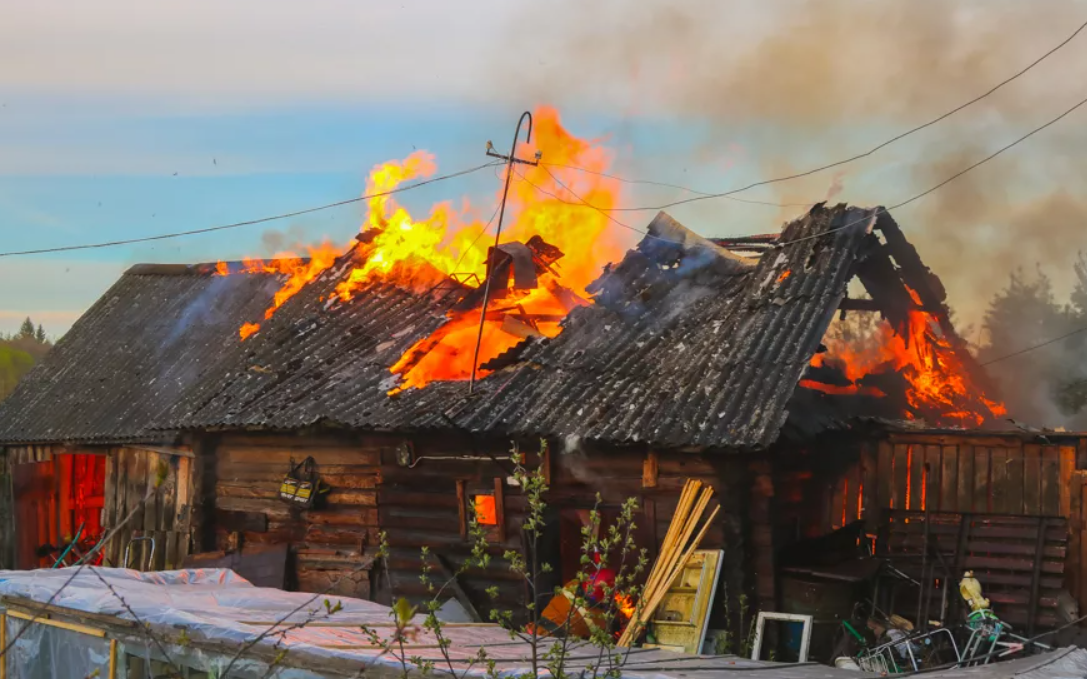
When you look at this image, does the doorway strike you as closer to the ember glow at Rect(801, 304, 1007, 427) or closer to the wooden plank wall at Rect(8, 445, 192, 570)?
the wooden plank wall at Rect(8, 445, 192, 570)

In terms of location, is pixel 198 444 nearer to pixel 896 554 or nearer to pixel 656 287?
pixel 656 287

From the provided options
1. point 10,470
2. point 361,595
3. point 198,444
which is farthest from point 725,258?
point 10,470

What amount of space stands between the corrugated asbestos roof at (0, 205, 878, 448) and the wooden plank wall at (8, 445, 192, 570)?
742 millimetres

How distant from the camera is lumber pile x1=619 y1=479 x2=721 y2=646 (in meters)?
11.9

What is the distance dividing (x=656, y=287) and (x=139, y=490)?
9.73m

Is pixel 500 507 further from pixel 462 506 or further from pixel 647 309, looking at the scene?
pixel 647 309

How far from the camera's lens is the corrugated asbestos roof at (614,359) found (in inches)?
498

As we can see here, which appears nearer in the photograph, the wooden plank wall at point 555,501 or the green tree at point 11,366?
the wooden plank wall at point 555,501

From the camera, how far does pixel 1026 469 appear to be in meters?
12.0

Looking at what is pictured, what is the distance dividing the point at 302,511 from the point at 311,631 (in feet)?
24.0

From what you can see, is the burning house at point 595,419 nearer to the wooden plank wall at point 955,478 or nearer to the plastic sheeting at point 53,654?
the wooden plank wall at point 955,478

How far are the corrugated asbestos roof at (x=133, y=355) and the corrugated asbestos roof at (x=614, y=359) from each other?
42 centimetres

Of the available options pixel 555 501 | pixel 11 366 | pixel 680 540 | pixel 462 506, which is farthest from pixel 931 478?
pixel 11 366

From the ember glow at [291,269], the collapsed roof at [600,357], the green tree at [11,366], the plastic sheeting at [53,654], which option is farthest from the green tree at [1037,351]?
the green tree at [11,366]
